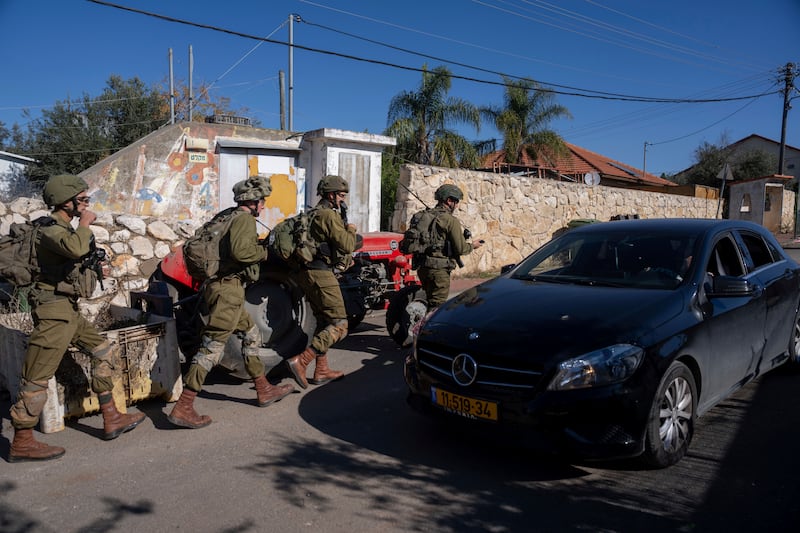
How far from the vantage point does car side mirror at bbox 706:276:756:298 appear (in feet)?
13.2

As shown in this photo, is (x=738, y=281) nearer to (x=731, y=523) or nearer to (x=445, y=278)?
(x=731, y=523)

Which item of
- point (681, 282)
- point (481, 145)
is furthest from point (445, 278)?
point (481, 145)

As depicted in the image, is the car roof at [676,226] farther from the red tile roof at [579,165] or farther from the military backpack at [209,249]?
the red tile roof at [579,165]

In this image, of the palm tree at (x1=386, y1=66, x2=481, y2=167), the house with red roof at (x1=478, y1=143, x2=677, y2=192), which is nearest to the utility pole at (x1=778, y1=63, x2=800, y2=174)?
Result: the house with red roof at (x1=478, y1=143, x2=677, y2=192)

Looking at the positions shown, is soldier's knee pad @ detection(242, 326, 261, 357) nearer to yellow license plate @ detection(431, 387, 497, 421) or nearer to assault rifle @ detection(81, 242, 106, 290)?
assault rifle @ detection(81, 242, 106, 290)

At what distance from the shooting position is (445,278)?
6488 millimetres

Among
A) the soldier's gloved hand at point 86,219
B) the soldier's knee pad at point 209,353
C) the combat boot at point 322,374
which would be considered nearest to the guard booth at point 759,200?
the combat boot at point 322,374

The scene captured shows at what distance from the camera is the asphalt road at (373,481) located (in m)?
3.11

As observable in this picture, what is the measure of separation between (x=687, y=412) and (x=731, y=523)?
2.58 ft

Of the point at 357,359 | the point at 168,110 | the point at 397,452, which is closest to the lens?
the point at 397,452

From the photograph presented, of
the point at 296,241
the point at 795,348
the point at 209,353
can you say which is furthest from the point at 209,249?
the point at 795,348

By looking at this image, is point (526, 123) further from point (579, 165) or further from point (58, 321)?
point (58, 321)

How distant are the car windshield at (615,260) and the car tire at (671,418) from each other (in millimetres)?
733

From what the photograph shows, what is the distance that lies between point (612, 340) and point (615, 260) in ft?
4.67
